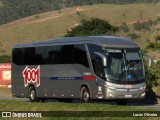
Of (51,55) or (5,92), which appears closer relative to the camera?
(51,55)

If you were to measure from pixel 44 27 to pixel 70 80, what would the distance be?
375ft

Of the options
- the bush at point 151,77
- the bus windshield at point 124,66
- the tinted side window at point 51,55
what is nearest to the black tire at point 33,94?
the tinted side window at point 51,55

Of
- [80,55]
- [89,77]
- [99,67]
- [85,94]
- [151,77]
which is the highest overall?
[80,55]

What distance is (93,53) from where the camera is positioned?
2778cm

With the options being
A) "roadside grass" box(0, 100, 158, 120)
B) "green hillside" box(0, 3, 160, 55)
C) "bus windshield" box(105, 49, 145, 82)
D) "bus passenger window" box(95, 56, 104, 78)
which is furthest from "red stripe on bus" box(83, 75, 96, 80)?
"green hillside" box(0, 3, 160, 55)

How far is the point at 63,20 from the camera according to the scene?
14650 centimetres

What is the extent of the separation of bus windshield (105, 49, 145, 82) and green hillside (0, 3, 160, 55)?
99.5 metres

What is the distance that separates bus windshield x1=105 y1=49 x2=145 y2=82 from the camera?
27.1 m

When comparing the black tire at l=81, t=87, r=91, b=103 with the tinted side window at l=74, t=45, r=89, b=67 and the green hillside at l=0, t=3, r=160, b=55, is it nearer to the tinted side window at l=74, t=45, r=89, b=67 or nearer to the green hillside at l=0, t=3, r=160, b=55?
the tinted side window at l=74, t=45, r=89, b=67

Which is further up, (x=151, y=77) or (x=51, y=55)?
(x=51, y=55)

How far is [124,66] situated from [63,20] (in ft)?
393

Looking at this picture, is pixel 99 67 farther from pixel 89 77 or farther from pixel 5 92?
pixel 5 92

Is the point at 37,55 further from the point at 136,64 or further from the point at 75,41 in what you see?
the point at 136,64

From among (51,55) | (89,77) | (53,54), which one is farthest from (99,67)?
(51,55)
